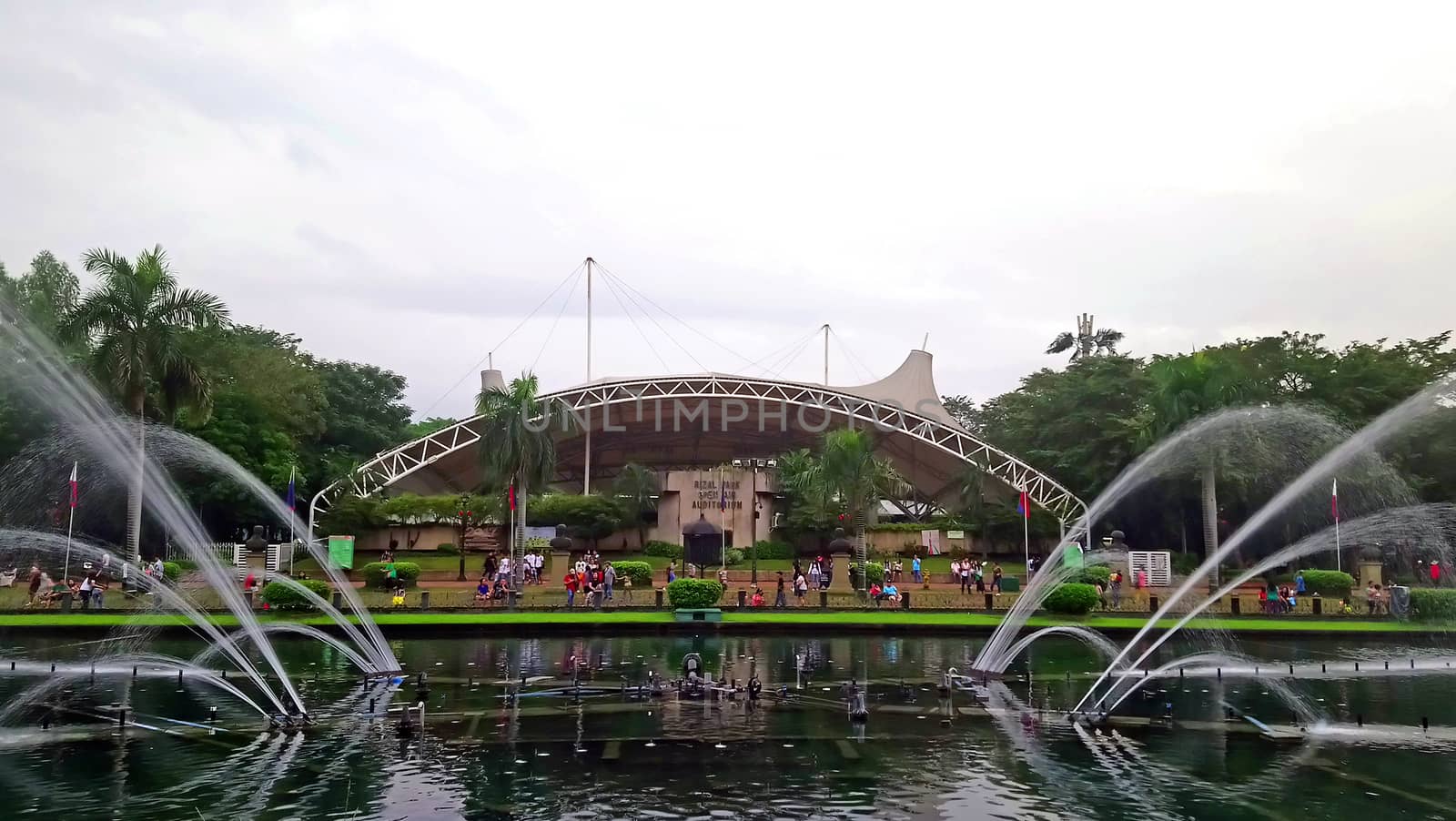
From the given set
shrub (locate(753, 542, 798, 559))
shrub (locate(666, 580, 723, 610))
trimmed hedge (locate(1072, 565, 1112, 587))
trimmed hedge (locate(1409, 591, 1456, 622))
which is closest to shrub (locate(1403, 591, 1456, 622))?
trimmed hedge (locate(1409, 591, 1456, 622))

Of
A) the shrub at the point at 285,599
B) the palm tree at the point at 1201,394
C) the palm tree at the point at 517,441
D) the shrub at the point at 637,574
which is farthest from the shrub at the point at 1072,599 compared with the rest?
the shrub at the point at 285,599

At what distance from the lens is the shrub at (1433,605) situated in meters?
36.6

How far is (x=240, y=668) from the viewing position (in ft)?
82.6

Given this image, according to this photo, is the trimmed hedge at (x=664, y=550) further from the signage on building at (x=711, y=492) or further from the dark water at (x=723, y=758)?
the dark water at (x=723, y=758)

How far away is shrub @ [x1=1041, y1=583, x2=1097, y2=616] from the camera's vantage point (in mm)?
36531

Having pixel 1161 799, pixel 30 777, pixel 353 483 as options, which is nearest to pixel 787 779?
pixel 1161 799

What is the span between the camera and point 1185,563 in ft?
187

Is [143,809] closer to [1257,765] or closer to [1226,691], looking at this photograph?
[1257,765]

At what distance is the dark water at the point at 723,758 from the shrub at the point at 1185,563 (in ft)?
105

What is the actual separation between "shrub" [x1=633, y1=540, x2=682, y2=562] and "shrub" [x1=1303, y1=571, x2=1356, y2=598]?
3246 centimetres

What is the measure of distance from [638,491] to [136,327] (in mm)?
30923

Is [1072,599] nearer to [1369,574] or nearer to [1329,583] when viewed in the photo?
[1329,583]

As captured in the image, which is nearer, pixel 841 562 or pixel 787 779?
pixel 787 779

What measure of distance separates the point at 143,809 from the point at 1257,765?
15751mm
